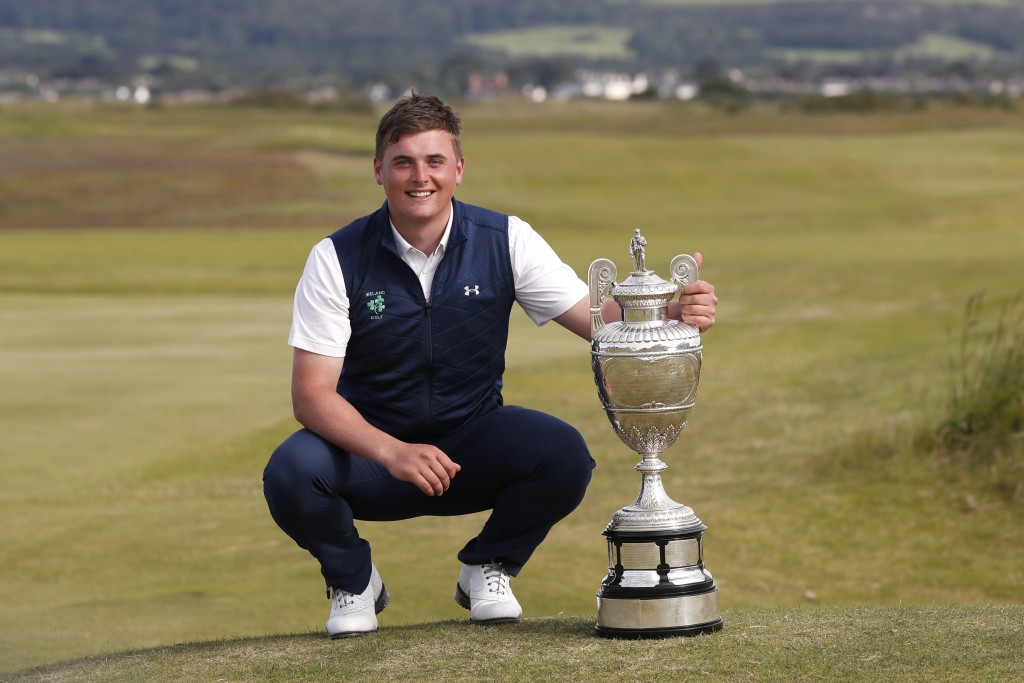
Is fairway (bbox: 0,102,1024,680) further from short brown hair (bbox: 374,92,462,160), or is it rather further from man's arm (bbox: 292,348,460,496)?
short brown hair (bbox: 374,92,462,160)

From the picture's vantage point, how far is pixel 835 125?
68.5 meters

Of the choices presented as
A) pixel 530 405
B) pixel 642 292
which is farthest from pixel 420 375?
pixel 530 405

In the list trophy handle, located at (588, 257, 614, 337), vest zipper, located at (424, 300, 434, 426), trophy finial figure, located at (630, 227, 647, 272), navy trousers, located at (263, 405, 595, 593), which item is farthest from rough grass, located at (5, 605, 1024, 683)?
trophy finial figure, located at (630, 227, 647, 272)

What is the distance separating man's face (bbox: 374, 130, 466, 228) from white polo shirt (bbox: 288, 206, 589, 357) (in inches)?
4.4

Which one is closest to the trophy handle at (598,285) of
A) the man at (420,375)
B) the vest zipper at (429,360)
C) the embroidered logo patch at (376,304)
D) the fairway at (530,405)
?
the man at (420,375)

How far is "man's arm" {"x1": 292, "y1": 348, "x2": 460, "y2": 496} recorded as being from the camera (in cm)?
451

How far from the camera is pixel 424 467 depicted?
450 cm

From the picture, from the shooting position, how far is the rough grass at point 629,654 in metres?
3.93

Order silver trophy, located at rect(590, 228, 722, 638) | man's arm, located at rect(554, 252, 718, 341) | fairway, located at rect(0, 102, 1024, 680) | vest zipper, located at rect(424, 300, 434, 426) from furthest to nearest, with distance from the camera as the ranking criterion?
fairway, located at rect(0, 102, 1024, 680) → vest zipper, located at rect(424, 300, 434, 426) → man's arm, located at rect(554, 252, 718, 341) → silver trophy, located at rect(590, 228, 722, 638)

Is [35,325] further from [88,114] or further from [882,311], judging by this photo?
[88,114]

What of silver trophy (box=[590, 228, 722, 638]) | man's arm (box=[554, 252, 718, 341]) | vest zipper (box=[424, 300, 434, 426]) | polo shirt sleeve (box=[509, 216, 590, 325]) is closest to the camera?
silver trophy (box=[590, 228, 722, 638])

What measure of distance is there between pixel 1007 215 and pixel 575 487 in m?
31.4

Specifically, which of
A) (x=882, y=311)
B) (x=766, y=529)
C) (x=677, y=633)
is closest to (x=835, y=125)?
(x=882, y=311)

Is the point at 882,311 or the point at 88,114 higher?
the point at 88,114
